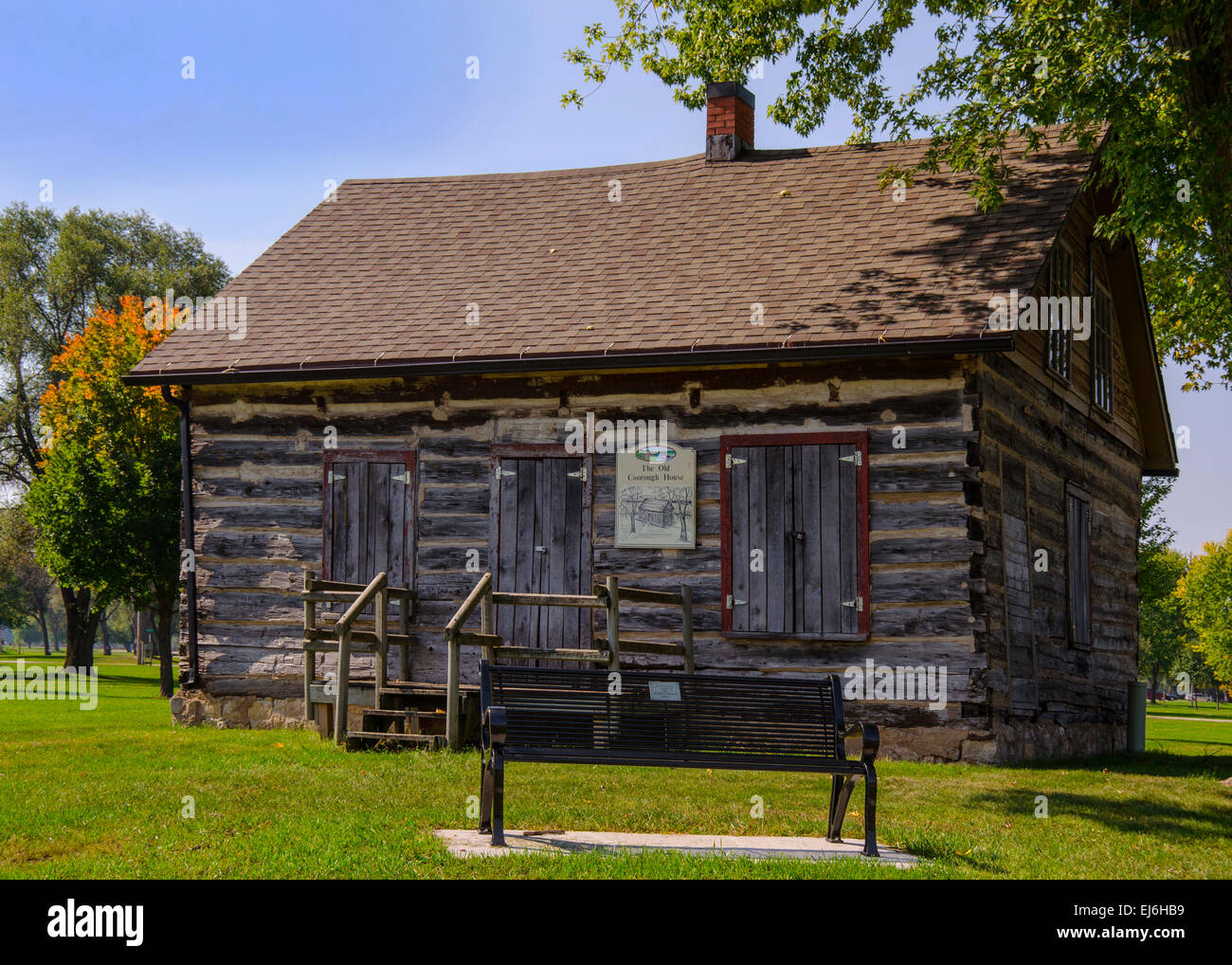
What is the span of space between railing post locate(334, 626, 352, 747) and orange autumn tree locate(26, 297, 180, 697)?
689 inches

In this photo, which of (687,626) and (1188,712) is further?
(1188,712)

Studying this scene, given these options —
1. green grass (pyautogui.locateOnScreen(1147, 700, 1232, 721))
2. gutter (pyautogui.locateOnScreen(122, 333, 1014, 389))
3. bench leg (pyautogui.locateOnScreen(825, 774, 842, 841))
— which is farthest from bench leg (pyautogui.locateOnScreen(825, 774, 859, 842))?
green grass (pyautogui.locateOnScreen(1147, 700, 1232, 721))

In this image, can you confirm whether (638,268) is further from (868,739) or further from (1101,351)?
(868,739)

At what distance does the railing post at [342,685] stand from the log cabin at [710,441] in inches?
29.6

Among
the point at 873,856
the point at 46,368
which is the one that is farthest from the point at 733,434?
the point at 46,368

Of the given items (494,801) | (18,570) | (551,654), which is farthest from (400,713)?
(18,570)

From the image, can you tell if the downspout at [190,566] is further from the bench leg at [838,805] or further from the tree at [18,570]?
the tree at [18,570]

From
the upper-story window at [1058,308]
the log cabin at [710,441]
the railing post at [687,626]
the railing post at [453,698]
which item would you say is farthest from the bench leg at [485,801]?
the upper-story window at [1058,308]

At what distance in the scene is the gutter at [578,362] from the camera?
1174 cm

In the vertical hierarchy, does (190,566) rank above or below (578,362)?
below

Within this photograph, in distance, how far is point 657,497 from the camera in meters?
13.1

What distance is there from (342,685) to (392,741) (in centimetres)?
85

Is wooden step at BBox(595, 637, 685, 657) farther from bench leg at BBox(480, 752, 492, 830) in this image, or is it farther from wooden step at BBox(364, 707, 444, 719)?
bench leg at BBox(480, 752, 492, 830)

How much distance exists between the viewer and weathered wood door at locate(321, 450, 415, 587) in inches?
548
